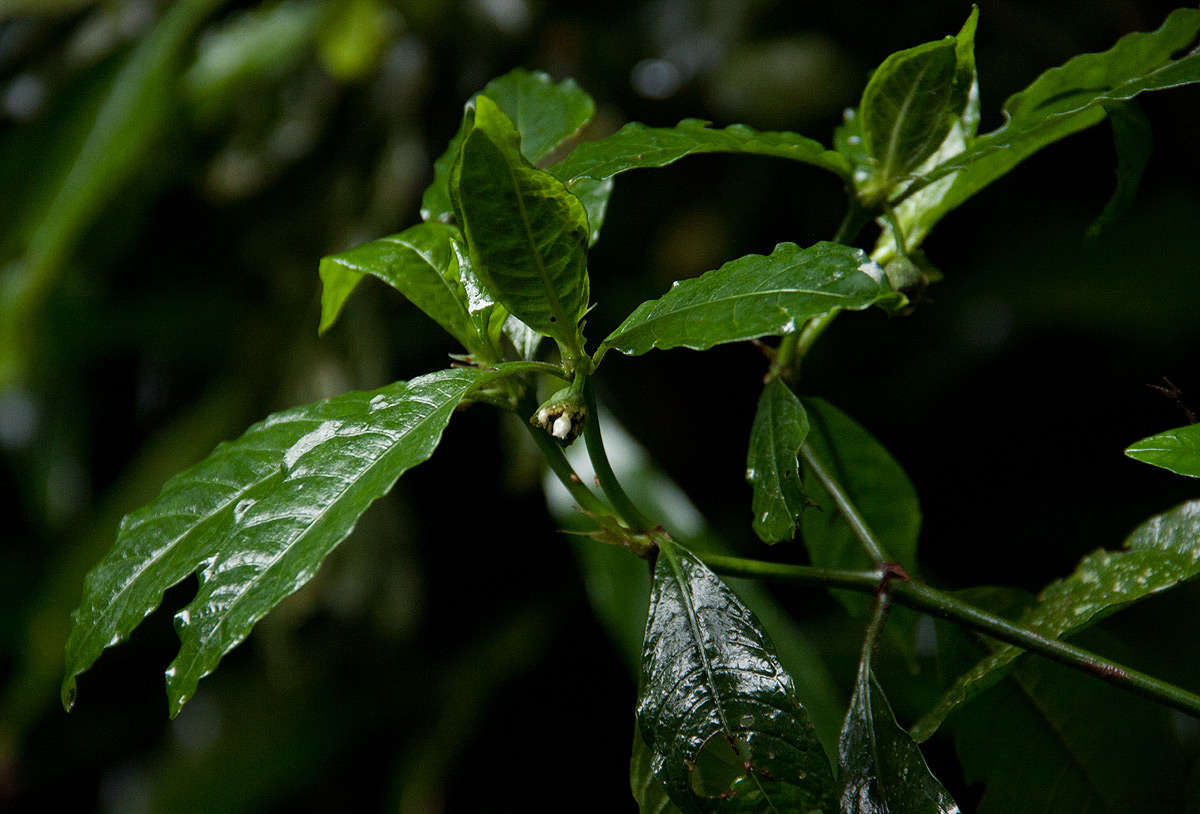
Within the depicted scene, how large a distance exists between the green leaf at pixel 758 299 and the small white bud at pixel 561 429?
1.4 inches

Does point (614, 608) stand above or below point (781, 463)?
below

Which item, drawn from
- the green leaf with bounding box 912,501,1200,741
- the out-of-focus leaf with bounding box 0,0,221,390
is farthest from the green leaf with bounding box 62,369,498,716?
the out-of-focus leaf with bounding box 0,0,221,390

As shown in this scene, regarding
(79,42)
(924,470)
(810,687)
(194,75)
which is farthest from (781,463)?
(79,42)

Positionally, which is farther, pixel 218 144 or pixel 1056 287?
pixel 218 144

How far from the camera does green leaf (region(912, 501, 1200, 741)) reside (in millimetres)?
404

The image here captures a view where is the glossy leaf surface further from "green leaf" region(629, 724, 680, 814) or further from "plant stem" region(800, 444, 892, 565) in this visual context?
"green leaf" region(629, 724, 680, 814)

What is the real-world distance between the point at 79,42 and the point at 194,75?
0.25 meters

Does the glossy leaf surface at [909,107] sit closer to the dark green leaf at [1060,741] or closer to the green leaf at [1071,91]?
the green leaf at [1071,91]

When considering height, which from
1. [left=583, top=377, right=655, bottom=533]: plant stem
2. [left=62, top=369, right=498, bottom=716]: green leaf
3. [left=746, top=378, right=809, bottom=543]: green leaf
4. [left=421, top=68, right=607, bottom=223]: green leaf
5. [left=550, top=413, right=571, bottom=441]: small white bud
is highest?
[left=421, top=68, right=607, bottom=223]: green leaf

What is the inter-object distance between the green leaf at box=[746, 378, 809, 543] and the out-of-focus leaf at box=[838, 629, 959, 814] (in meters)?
0.07

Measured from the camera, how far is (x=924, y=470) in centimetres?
150

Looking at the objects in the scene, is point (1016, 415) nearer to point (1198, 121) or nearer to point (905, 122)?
point (1198, 121)

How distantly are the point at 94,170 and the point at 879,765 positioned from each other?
1.28 m

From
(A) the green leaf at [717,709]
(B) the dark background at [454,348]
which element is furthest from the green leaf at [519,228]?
(B) the dark background at [454,348]
